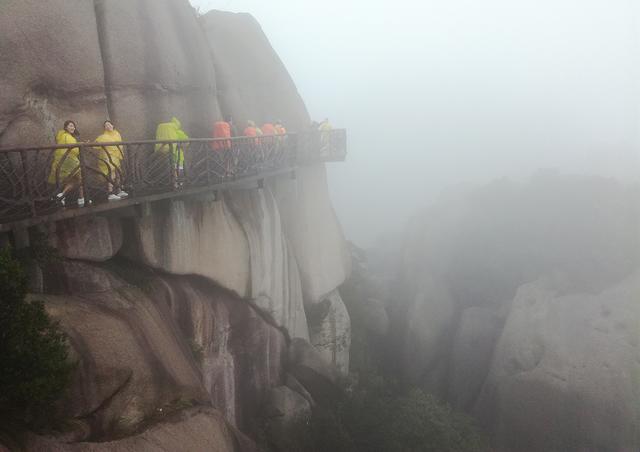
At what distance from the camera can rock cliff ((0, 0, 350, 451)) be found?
8.29 metres

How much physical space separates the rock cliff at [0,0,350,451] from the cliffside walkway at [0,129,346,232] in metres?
0.60

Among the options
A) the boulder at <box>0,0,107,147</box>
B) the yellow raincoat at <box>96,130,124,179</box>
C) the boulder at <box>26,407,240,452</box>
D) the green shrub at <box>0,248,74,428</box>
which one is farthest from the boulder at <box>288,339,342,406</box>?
the green shrub at <box>0,248,74,428</box>

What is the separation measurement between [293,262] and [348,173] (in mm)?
124234

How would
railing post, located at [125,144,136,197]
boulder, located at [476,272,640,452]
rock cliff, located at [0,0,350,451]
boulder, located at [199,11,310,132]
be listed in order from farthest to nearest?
boulder, located at [476,272,640,452] → boulder, located at [199,11,310,132] → railing post, located at [125,144,136,197] → rock cliff, located at [0,0,350,451]

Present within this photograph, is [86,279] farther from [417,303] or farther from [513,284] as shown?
[513,284]

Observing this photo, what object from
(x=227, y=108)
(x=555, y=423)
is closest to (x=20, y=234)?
(x=227, y=108)

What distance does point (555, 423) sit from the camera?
18.4 metres

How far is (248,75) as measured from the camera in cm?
1873

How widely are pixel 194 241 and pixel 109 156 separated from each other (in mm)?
3821

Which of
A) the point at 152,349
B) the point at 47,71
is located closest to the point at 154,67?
the point at 47,71

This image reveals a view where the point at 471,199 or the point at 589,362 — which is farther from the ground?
the point at 471,199

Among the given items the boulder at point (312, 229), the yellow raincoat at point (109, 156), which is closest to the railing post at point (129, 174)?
the yellow raincoat at point (109, 156)

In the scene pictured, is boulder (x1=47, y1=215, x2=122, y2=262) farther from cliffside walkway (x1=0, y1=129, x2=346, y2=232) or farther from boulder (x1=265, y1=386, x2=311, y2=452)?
boulder (x1=265, y1=386, x2=311, y2=452)

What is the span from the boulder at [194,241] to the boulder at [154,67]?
2.30m
